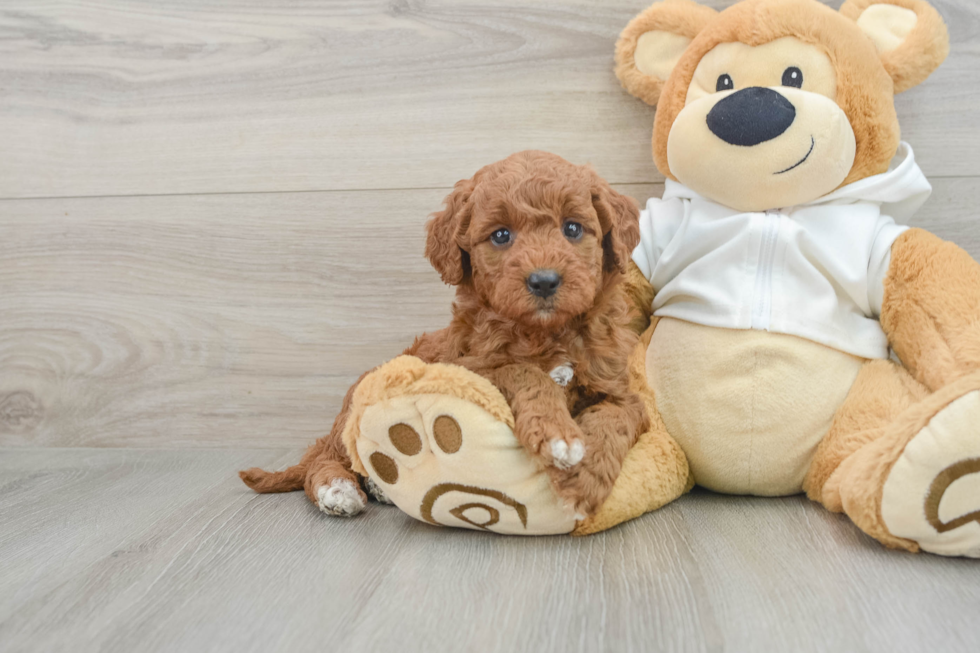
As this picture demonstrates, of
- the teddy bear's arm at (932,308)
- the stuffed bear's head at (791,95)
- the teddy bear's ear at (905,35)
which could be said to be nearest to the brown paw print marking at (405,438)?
the stuffed bear's head at (791,95)

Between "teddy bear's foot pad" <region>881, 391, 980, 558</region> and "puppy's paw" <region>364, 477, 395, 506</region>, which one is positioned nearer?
"teddy bear's foot pad" <region>881, 391, 980, 558</region>

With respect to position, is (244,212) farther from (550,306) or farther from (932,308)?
(932,308)

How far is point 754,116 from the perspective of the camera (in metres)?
1.00

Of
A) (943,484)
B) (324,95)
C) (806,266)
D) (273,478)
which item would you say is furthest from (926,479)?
(324,95)

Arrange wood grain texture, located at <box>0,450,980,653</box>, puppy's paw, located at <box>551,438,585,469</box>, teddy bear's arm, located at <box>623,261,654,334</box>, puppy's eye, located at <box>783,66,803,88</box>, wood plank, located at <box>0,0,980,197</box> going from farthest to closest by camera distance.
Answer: wood plank, located at <box>0,0,980,197</box> < teddy bear's arm, located at <box>623,261,654,334</box> < puppy's eye, located at <box>783,66,803,88</box> < puppy's paw, located at <box>551,438,585,469</box> < wood grain texture, located at <box>0,450,980,653</box>

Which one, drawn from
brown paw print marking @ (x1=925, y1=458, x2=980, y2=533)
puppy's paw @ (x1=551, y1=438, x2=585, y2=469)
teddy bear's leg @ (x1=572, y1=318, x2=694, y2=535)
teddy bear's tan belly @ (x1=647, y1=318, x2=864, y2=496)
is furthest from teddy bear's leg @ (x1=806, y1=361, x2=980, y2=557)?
puppy's paw @ (x1=551, y1=438, x2=585, y2=469)

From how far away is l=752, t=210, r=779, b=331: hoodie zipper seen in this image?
3.44 ft

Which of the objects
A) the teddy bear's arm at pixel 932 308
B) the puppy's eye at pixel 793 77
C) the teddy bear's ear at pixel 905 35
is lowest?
the teddy bear's arm at pixel 932 308

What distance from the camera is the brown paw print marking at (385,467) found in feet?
3.09

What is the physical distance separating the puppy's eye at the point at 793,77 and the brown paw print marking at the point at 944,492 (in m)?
0.58

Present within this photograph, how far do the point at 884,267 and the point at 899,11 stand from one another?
0.42 metres

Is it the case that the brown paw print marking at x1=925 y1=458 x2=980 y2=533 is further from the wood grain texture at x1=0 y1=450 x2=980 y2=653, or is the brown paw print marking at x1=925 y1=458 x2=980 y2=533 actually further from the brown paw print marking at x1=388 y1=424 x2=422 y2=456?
Answer: the brown paw print marking at x1=388 y1=424 x2=422 y2=456

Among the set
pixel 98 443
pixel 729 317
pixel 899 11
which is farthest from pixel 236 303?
pixel 899 11

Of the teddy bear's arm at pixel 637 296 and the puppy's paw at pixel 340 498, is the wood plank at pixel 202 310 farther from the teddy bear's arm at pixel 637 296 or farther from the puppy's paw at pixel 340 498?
the puppy's paw at pixel 340 498
